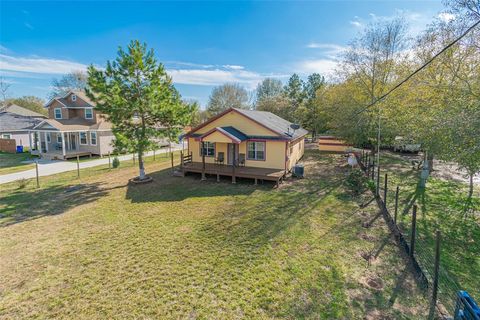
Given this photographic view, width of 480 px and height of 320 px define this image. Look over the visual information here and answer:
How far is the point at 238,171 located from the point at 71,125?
57.0 ft

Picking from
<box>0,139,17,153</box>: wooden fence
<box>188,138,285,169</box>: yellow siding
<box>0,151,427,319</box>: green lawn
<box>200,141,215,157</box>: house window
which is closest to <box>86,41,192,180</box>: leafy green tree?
<box>200,141,215,157</box>: house window

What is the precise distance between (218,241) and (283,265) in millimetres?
2036

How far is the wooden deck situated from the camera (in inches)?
486

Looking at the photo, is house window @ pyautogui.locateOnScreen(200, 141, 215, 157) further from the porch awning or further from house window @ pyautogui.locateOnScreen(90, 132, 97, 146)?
house window @ pyautogui.locateOnScreen(90, 132, 97, 146)

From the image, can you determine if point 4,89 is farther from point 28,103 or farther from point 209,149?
point 209,149

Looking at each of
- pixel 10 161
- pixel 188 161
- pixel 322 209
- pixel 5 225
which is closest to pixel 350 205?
pixel 322 209

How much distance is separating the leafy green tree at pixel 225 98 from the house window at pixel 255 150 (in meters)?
30.6

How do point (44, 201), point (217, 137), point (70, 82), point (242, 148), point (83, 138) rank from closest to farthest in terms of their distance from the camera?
point (44, 201) < point (217, 137) < point (242, 148) < point (83, 138) < point (70, 82)

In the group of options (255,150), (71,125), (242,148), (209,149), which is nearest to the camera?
(255,150)

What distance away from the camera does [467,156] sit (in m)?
5.67

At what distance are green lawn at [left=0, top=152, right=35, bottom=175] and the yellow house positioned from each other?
12.5 metres

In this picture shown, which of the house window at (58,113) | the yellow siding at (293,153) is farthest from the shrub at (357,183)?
the house window at (58,113)

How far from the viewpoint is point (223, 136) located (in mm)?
12961

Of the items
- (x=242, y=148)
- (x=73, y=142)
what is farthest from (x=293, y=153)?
(x=73, y=142)
